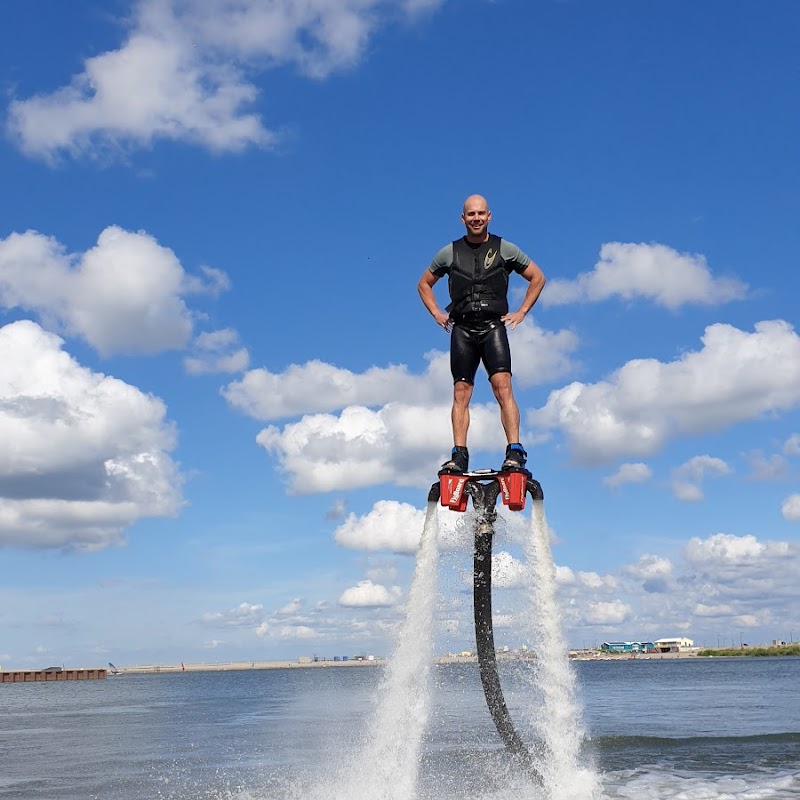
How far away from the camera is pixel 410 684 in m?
9.94

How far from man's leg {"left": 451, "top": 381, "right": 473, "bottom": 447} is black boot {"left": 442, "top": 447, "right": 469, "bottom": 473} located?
0.26ft

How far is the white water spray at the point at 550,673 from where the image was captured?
951cm

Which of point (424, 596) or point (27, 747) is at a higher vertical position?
point (424, 596)

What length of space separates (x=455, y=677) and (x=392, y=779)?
51.5 inches

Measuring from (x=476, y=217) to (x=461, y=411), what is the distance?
2057 mm

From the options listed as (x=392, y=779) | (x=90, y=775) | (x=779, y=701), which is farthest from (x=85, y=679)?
(x=392, y=779)

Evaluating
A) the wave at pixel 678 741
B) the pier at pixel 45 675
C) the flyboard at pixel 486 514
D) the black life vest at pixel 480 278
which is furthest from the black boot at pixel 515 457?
the pier at pixel 45 675

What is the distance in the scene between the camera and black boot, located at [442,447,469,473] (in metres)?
9.61

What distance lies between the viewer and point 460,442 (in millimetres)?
9883

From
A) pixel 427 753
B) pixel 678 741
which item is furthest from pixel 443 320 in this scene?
pixel 678 741

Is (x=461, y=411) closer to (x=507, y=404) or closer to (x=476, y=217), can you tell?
(x=507, y=404)

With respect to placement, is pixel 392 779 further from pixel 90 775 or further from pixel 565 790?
pixel 90 775

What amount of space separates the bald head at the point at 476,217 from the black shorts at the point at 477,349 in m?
0.94

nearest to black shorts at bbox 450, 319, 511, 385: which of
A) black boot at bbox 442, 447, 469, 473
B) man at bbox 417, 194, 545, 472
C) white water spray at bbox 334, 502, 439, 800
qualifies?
man at bbox 417, 194, 545, 472
